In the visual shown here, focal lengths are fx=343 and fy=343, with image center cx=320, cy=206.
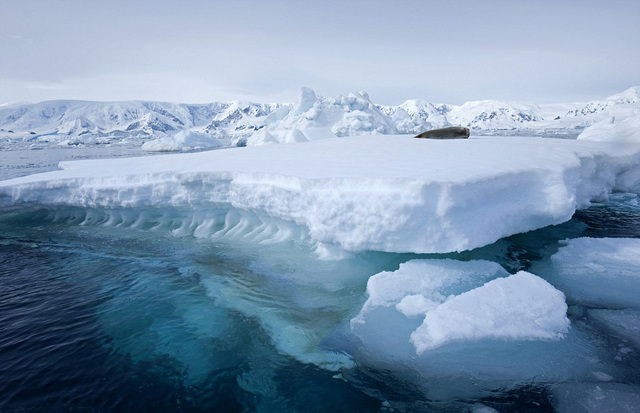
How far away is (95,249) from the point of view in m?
6.42

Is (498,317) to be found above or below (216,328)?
above

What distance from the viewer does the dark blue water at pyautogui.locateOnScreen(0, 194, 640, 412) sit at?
272 cm

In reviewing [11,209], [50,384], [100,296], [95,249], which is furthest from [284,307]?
[11,209]

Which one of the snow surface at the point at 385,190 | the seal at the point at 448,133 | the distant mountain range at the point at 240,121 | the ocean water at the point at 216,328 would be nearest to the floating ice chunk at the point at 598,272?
the ocean water at the point at 216,328

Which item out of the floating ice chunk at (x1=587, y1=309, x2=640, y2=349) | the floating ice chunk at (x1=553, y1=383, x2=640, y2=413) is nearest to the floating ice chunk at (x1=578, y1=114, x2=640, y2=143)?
the floating ice chunk at (x1=587, y1=309, x2=640, y2=349)

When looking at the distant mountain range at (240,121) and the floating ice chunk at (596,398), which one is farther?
the distant mountain range at (240,121)

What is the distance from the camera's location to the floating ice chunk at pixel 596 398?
239 cm

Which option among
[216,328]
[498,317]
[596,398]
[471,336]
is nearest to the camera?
[596,398]

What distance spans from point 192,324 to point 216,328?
0.32 meters

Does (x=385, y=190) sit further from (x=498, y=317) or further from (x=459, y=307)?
(x=498, y=317)

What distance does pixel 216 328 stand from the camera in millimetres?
3721

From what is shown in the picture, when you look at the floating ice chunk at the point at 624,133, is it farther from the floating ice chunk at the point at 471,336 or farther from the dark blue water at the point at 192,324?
the floating ice chunk at the point at 471,336

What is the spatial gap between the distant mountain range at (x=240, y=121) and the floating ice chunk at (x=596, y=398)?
2279cm

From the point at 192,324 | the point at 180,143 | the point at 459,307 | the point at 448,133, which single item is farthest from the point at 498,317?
the point at 180,143
